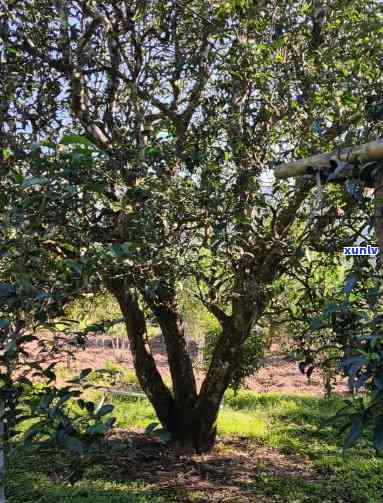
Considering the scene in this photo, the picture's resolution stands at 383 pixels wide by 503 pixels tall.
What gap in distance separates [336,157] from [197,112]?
189cm

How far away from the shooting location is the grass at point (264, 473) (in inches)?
128

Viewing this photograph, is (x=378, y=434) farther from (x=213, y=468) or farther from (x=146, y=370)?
(x=146, y=370)

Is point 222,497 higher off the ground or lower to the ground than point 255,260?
lower

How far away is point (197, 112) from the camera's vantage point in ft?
10.3

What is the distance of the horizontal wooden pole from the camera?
1326 mm

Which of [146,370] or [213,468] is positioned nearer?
[213,468]

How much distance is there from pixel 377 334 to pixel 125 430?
416 centimetres

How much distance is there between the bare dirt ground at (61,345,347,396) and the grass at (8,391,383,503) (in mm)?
2029

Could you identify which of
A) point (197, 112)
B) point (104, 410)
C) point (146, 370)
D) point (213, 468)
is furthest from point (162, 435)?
point (146, 370)

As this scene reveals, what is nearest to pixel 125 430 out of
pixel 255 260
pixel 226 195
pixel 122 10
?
pixel 255 260

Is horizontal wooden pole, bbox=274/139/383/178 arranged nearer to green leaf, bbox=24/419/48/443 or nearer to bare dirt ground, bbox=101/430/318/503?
green leaf, bbox=24/419/48/443

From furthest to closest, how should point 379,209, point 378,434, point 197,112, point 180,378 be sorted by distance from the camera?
point 180,378 → point 197,112 → point 379,209 → point 378,434

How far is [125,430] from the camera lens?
4.86 m

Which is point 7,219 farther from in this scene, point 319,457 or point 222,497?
point 319,457
